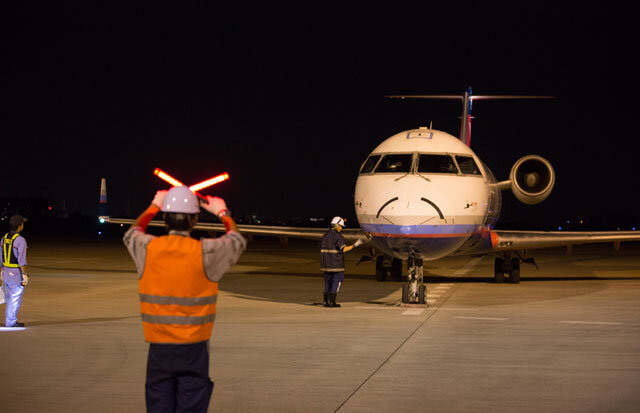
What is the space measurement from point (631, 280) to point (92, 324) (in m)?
15.7

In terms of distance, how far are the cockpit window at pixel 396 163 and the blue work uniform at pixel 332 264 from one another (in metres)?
1.66

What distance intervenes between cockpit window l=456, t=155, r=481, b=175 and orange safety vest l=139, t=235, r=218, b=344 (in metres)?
11.2

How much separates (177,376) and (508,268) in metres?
17.2

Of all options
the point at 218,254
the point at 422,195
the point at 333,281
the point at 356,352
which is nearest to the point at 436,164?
the point at 422,195

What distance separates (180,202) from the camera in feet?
17.0

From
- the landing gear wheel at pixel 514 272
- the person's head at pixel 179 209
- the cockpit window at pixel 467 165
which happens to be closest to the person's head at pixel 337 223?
the cockpit window at pixel 467 165

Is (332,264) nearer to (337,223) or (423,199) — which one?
(337,223)

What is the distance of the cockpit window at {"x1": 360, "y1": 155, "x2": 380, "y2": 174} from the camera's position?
15738mm

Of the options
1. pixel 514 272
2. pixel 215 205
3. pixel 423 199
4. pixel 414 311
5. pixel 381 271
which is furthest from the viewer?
pixel 514 272

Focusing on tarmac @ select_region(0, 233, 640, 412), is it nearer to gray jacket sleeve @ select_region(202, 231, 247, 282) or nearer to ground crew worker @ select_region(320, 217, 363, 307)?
ground crew worker @ select_region(320, 217, 363, 307)

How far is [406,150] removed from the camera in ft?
51.2

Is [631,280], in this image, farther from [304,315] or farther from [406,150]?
[304,315]

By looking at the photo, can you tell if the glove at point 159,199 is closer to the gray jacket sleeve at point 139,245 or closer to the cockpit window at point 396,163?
the gray jacket sleeve at point 139,245

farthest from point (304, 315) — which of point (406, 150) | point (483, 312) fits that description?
point (406, 150)
